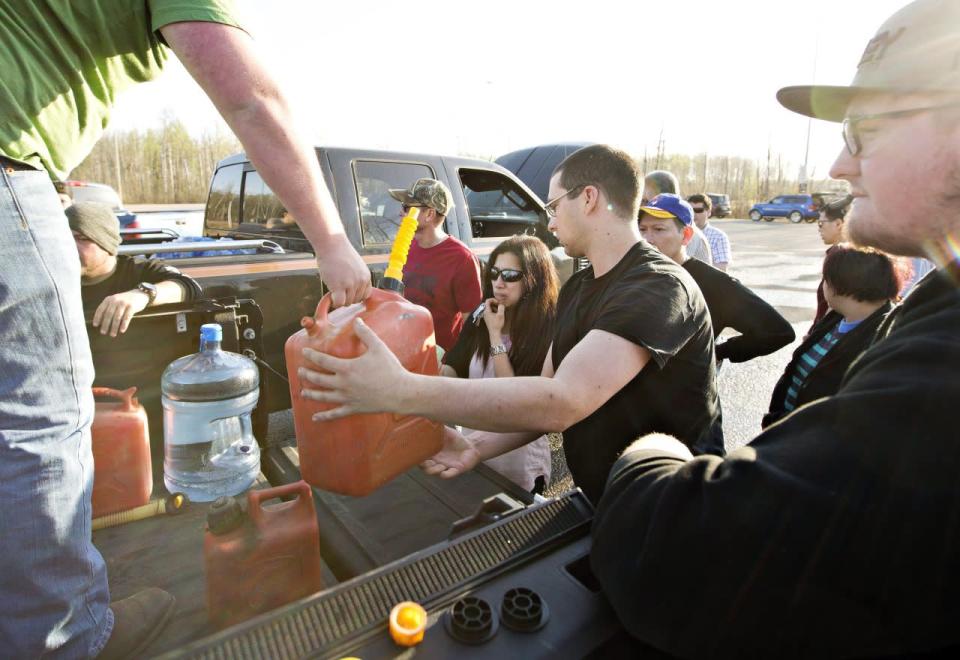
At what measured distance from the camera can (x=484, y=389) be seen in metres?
1.44

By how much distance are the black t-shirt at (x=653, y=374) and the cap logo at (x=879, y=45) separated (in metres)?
0.80

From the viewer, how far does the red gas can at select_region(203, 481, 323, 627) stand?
1.27 m

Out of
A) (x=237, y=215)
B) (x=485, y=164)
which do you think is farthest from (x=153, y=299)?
(x=485, y=164)

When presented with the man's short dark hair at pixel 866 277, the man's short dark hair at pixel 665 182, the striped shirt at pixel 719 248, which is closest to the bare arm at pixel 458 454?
the man's short dark hair at pixel 866 277

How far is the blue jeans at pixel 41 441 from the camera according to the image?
3.55ft

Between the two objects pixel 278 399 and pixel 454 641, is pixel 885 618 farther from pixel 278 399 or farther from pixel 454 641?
pixel 278 399

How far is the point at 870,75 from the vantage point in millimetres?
854

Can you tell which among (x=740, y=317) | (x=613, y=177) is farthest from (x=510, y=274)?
(x=740, y=317)

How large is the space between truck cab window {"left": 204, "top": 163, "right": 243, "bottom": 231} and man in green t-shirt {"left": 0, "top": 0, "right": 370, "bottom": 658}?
358 centimetres

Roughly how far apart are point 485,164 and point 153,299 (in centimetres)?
331

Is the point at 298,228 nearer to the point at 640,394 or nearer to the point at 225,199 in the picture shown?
the point at 225,199

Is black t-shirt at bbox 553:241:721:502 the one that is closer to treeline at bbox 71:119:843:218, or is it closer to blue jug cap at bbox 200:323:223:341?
blue jug cap at bbox 200:323:223:341

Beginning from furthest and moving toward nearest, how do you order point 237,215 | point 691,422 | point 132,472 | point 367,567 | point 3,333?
point 237,215 → point 132,472 → point 691,422 → point 367,567 → point 3,333

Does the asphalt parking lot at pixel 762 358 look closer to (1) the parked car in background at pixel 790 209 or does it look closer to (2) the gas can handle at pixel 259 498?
(2) the gas can handle at pixel 259 498
